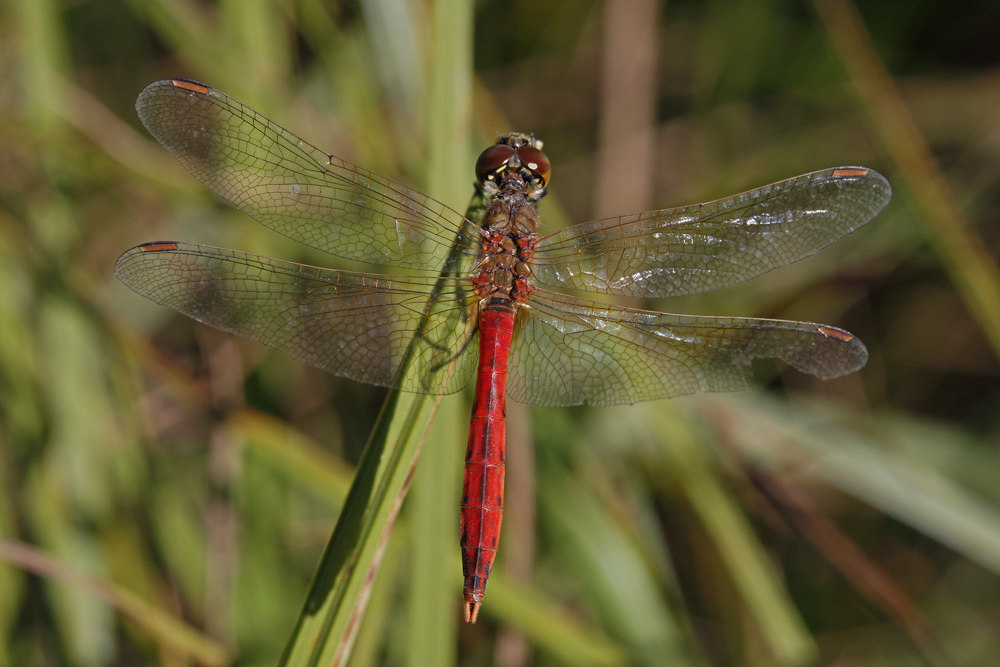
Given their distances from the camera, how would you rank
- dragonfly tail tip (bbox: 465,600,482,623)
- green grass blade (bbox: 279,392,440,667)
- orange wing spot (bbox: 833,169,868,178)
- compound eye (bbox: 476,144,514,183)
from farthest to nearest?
compound eye (bbox: 476,144,514,183) < orange wing spot (bbox: 833,169,868,178) < dragonfly tail tip (bbox: 465,600,482,623) < green grass blade (bbox: 279,392,440,667)

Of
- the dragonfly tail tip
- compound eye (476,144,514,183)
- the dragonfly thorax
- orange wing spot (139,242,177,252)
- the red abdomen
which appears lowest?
the dragonfly tail tip

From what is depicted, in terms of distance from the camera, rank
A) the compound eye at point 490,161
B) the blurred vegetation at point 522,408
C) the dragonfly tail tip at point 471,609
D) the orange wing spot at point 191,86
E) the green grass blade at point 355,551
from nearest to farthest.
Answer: the green grass blade at point 355,551 < the dragonfly tail tip at point 471,609 < the orange wing spot at point 191,86 < the compound eye at point 490,161 < the blurred vegetation at point 522,408

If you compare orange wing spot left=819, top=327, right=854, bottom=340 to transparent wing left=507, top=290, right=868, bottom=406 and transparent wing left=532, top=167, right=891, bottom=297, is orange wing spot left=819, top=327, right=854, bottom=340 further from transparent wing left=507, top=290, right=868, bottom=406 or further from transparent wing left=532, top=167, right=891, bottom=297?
transparent wing left=532, top=167, right=891, bottom=297

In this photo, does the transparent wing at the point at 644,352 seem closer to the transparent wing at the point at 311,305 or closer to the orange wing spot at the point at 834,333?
the orange wing spot at the point at 834,333

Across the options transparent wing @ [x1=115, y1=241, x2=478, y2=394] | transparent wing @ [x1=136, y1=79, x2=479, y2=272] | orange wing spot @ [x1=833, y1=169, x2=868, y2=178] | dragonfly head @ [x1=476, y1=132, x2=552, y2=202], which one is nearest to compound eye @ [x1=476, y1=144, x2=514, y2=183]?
dragonfly head @ [x1=476, y1=132, x2=552, y2=202]

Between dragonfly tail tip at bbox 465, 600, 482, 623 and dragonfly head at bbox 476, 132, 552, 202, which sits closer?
dragonfly tail tip at bbox 465, 600, 482, 623

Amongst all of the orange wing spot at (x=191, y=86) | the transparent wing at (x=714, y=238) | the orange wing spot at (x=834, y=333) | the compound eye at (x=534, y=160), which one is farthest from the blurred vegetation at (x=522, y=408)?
the orange wing spot at (x=834, y=333)
